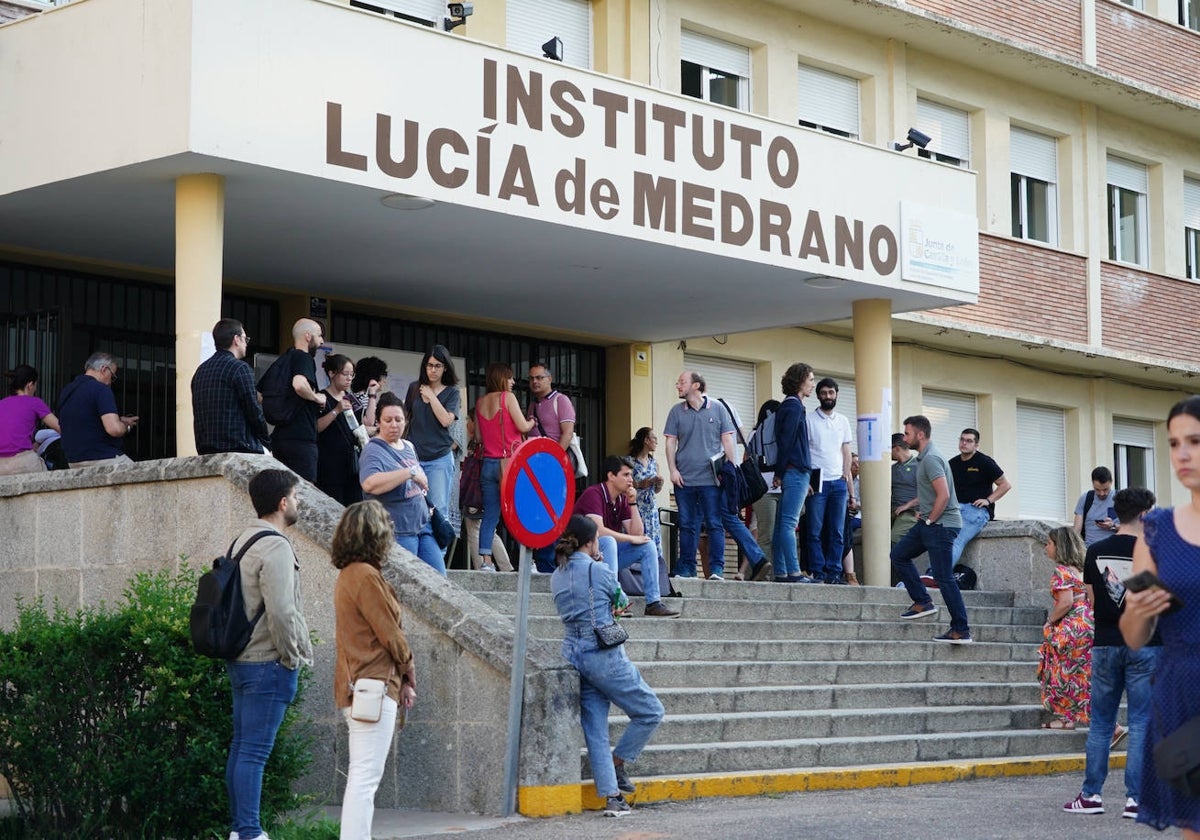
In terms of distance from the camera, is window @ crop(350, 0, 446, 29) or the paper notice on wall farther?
→ the paper notice on wall

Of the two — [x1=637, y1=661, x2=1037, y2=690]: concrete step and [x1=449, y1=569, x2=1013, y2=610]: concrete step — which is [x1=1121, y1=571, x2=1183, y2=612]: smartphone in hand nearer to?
[x1=637, y1=661, x2=1037, y2=690]: concrete step

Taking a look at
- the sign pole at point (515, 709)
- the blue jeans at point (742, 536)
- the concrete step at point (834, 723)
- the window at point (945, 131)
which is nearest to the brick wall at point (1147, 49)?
the window at point (945, 131)

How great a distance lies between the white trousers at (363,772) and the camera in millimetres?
7578

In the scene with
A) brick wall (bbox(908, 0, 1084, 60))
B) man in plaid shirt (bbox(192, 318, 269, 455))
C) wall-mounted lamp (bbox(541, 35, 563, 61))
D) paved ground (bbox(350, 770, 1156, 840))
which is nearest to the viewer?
paved ground (bbox(350, 770, 1156, 840))

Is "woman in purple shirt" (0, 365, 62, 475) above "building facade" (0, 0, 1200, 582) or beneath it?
beneath

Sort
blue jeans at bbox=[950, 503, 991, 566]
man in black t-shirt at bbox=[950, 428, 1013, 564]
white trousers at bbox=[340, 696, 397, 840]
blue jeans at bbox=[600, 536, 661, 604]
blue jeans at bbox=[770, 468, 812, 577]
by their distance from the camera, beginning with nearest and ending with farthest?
white trousers at bbox=[340, 696, 397, 840], blue jeans at bbox=[600, 536, 661, 604], blue jeans at bbox=[770, 468, 812, 577], man in black t-shirt at bbox=[950, 428, 1013, 564], blue jeans at bbox=[950, 503, 991, 566]

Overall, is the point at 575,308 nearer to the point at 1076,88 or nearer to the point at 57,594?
the point at 57,594

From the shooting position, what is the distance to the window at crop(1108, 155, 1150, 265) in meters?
25.1

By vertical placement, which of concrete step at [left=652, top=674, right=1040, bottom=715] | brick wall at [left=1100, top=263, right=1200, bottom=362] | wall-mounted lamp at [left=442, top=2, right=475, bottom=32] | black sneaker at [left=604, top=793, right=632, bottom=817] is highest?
wall-mounted lamp at [left=442, top=2, right=475, bottom=32]

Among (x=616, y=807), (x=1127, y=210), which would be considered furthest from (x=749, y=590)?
(x=1127, y=210)

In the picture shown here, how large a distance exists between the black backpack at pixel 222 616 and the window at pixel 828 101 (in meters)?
14.2

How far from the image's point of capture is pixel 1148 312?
24594 mm

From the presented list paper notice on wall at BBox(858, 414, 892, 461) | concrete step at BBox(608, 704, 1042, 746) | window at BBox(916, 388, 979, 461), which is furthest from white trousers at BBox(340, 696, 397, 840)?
window at BBox(916, 388, 979, 461)

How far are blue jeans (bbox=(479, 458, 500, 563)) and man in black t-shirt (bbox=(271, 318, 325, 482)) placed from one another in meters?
1.89
